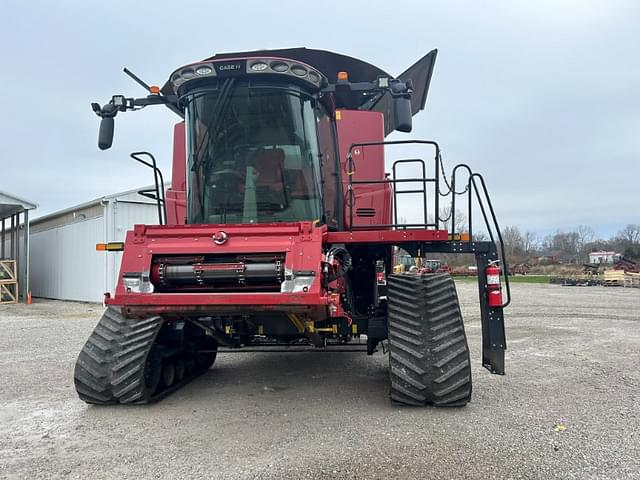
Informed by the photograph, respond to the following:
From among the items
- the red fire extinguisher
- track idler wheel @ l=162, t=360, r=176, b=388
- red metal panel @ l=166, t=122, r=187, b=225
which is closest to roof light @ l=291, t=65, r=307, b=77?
red metal panel @ l=166, t=122, r=187, b=225

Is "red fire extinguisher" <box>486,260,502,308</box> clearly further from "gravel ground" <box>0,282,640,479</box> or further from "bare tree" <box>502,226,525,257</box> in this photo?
"bare tree" <box>502,226,525,257</box>

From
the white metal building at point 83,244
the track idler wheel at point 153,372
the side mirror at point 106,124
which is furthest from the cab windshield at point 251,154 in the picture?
the white metal building at point 83,244

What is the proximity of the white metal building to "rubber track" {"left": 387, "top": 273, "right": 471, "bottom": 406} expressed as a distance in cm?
1521

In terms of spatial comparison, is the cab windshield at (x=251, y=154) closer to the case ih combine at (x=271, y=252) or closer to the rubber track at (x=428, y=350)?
the case ih combine at (x=271, y=252)

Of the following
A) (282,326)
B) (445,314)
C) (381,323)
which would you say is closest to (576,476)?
(445,314)

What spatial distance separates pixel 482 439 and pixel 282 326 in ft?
6.40

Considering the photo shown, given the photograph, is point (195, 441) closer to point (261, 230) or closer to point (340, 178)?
point (261, 230)

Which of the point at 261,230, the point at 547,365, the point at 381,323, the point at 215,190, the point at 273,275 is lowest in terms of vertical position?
the point at 547,365

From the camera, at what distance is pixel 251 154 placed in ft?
16.2

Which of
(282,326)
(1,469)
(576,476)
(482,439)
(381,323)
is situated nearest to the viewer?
(576,476)

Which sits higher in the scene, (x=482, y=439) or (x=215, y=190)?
(x=215, y=190)

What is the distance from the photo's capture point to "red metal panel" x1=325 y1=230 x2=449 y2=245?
5.00 metres

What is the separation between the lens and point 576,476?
3.45 metres

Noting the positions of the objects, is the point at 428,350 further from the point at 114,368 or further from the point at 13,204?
the point at 13,204
